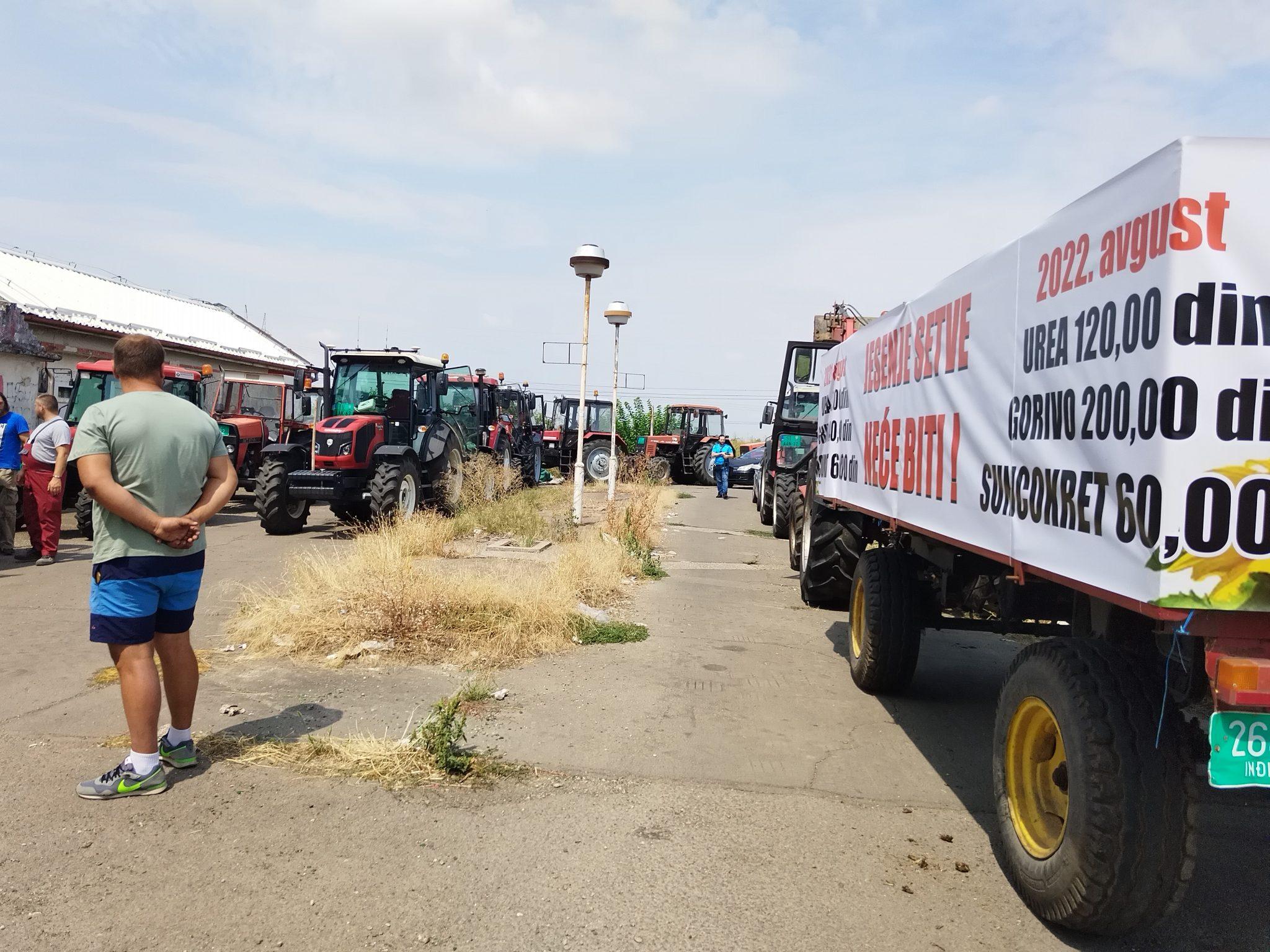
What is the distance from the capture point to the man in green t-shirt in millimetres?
4168

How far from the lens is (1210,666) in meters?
2.67

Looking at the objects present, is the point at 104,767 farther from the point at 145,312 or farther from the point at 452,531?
the point at 145,312

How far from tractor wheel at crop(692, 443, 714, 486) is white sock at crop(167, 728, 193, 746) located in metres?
31.3

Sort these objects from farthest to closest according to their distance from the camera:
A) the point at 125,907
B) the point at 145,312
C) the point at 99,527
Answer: the point at 145,312 < the point at 99,527 < the point at 125,907

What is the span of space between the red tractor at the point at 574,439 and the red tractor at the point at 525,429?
4325mm

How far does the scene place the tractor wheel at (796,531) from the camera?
37.2 feet

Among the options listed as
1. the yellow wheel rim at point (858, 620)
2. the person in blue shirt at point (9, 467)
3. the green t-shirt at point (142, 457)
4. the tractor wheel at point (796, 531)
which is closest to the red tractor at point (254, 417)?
the person in blue shirt at point (9, 467)

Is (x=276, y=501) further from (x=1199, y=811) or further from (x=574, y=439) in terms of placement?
(x=574, y=439)

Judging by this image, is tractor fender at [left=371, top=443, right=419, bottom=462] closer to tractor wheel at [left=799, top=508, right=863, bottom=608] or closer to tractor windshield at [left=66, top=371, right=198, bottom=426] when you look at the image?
tractor windshield at [left=66, top=371, right=198, bottom=426]

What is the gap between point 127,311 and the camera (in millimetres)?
28750

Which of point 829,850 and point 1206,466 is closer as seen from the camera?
point 1206,466

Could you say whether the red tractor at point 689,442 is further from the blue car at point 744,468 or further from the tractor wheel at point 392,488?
the tractor wheel at point 392,488

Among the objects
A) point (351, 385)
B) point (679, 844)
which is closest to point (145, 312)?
point (351, 385)

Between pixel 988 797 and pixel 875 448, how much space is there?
225 cm
